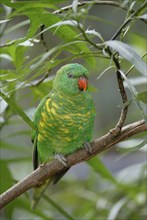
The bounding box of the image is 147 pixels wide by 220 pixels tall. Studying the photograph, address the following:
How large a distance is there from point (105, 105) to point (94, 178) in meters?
1.22

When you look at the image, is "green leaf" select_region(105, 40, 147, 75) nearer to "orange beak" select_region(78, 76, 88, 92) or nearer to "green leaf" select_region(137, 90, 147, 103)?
"green leaf" select_region(137, 90, 147, 103)

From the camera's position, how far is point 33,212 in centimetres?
156

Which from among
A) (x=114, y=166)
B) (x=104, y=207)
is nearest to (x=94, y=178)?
(x=104, y=207)

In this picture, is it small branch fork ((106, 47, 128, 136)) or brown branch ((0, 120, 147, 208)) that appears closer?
small branch fork ((106, 47, 128, 136))

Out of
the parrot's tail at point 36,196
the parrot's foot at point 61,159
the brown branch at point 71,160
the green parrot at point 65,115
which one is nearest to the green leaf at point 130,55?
the brown branch at point 71,160

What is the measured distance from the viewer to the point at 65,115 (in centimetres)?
144

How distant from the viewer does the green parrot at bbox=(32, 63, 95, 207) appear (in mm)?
1432

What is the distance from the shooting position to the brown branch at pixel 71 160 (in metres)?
1.07

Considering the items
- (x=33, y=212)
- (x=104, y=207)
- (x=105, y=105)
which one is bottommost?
(x=105, y=105)

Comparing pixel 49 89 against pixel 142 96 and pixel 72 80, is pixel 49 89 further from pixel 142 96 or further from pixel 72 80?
pixel 142 96

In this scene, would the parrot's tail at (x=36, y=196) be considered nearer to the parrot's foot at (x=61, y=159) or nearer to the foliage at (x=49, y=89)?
the foliage at (x=49, y=89)

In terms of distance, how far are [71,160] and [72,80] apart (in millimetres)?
293

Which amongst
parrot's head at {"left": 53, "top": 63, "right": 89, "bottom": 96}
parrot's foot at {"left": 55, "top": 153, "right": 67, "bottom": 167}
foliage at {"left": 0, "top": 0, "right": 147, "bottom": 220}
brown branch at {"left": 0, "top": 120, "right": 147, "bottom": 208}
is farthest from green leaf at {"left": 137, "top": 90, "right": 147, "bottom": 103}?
parrot's head at {"left": 53, "top": 63, "right": 89, "bottom": 96}

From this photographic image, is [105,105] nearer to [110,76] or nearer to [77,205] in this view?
[110,76]
